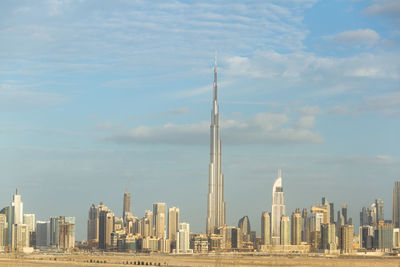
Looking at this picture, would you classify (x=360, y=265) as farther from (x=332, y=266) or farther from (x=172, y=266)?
(x=172, y=266)

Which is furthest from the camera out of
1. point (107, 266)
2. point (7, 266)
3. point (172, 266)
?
point (172, 266)

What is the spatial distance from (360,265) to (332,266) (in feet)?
30.5

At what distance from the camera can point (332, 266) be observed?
614ft

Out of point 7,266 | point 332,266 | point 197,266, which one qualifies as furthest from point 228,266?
point 7,266

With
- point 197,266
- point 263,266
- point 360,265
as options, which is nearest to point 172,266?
point 197,266

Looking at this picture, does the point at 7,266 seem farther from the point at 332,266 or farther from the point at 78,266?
the point at 332,266

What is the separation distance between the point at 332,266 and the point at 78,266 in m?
68.2

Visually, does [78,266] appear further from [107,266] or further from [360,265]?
[360,265]

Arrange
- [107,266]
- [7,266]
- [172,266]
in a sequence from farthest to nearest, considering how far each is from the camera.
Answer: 1. [172,266]
2. [107,266]
3. [7,266]

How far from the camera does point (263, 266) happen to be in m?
178

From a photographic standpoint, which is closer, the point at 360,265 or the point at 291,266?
the point at 291,266

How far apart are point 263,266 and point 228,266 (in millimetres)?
8745

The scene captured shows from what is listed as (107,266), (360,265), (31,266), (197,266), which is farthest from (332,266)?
(31,266)

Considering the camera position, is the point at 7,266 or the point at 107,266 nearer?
the point at 7,266
